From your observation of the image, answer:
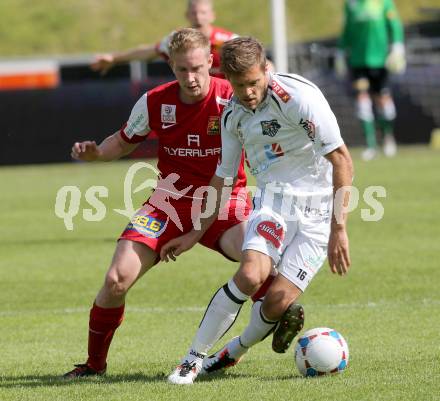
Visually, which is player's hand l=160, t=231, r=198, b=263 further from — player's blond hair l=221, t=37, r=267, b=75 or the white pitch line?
the white pitch line

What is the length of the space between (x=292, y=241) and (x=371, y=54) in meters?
14.1

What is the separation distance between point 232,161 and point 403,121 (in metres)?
16.3

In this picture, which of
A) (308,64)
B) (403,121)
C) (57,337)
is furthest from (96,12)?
(57,337)

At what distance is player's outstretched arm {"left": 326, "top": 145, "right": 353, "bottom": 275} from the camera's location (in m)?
5.70

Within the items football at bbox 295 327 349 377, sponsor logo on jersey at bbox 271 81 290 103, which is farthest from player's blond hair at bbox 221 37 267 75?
football at bbox 295 327 349 377

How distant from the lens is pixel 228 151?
612 centimetres

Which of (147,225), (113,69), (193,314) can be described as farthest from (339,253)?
(113,69)

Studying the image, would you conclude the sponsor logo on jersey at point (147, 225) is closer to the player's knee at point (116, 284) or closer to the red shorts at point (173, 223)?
the red shorts at point (173, 223)

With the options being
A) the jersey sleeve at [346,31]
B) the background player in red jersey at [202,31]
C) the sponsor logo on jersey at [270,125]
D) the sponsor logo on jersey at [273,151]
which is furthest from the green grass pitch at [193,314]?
the jersey sleeve at [346,31]

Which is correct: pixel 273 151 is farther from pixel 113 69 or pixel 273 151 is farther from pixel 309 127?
pixel 113 69

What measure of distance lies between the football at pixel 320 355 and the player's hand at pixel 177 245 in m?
0.82

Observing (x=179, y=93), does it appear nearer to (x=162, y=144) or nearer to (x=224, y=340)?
(x=162, y=144)

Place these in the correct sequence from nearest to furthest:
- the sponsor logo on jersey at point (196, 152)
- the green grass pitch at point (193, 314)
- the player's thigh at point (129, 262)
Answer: the green grass pitch at point (193, 314) < the player's thigh at point (129, 262) < the sponsor logo on jersey at point (196, 152)

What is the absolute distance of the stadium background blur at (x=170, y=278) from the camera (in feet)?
19.2
